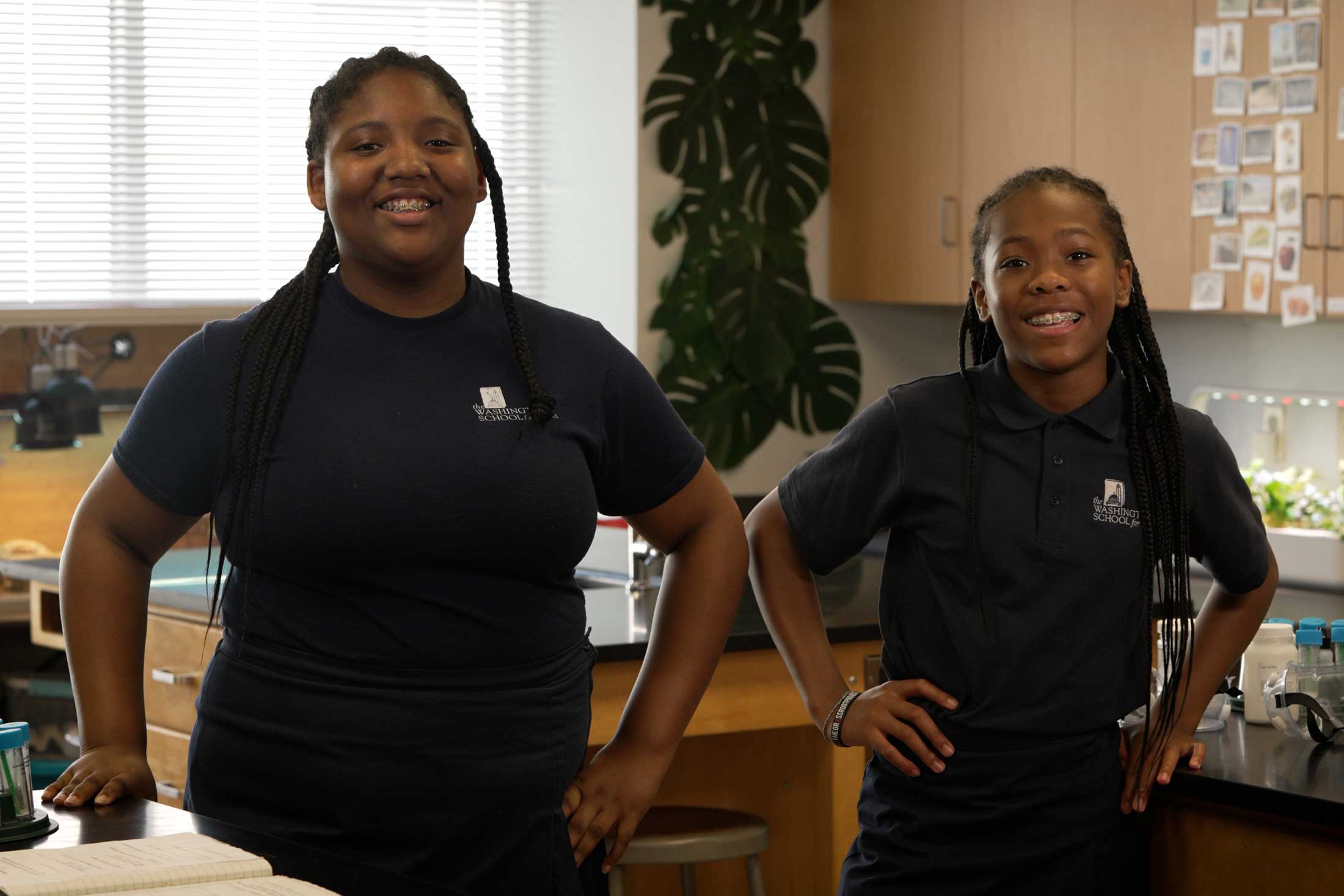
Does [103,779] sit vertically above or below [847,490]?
below

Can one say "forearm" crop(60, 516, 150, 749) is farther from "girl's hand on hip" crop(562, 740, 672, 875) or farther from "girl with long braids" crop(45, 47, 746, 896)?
"girl's hand on hip" crop(562, 740, 672, 875)

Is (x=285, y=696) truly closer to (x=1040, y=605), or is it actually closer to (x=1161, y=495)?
(x=1040, y=605)

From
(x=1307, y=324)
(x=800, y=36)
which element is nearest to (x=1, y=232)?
(x=800, y=36)

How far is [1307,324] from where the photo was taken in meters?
4.10

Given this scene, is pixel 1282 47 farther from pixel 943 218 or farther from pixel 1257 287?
pixel 943 218

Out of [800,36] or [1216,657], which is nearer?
[1216,657]

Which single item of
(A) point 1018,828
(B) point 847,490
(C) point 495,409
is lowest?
(A) point 1018,828

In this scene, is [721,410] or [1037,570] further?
[721,410]

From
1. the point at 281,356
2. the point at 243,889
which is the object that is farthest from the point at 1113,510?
the point at 243,889

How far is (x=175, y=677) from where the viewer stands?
3107mm

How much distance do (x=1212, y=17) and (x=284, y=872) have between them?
3.20 m

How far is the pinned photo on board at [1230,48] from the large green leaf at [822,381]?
1514 millimetres

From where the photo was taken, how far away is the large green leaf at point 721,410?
4.78 metres

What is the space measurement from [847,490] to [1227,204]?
2297mm
